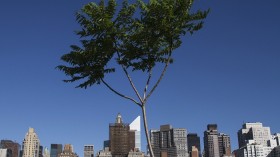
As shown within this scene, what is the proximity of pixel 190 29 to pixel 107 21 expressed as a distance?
13.0 feet

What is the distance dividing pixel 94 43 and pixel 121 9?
2.14 m

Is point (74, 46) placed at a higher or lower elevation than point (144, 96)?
higher

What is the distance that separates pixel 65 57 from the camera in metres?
23.3


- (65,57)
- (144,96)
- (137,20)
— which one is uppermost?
(137,20)

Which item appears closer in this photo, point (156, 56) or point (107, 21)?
point (107, 21)

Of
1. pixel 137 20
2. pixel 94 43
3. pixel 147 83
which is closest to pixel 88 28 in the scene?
pixel 94 43

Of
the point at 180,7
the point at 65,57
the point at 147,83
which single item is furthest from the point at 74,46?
the point at 180,7

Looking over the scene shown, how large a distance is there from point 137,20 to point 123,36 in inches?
41.3

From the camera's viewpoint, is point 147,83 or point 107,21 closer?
point 107,21

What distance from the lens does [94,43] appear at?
22.8 meters

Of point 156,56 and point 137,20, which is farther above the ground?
point 137,20

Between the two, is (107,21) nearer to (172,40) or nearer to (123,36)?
(123,36)

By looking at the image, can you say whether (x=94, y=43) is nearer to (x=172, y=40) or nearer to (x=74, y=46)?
(x=74, y=46)

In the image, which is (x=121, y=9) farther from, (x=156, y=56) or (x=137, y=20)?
(x=156, y=56)
